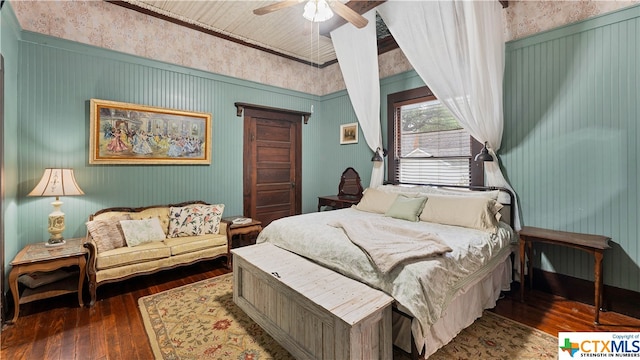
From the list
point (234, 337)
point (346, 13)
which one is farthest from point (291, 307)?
point (346, 13)

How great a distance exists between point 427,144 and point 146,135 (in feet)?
11.9

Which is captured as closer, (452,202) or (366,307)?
(366,307)

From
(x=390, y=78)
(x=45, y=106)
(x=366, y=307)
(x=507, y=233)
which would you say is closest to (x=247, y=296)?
(x=366, y=307)

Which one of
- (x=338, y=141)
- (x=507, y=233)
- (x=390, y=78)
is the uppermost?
(x=390, y=78)

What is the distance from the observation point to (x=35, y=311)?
2463mm

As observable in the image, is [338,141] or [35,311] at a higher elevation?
[338,141]

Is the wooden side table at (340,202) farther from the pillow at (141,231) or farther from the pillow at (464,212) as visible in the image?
the pillow at (141,231)

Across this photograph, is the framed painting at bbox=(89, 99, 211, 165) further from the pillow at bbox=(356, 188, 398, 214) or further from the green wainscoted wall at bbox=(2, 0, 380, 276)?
the pillow at bbox=(356, 188, 398, 214)

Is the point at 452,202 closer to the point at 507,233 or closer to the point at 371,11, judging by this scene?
the point at 507,233

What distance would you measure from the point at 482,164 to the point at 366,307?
98.6 inches

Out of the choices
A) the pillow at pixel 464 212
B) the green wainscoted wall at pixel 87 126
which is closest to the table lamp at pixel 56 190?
the green wainscoted wall at pixel 87 126

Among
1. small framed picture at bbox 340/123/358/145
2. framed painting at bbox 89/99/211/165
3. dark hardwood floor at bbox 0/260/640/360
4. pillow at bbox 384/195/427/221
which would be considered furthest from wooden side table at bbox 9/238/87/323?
small framed picture at bbox 340/123/358/145

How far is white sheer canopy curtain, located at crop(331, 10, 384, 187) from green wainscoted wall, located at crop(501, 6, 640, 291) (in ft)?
4.84

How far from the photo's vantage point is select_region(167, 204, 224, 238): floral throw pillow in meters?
3.44
